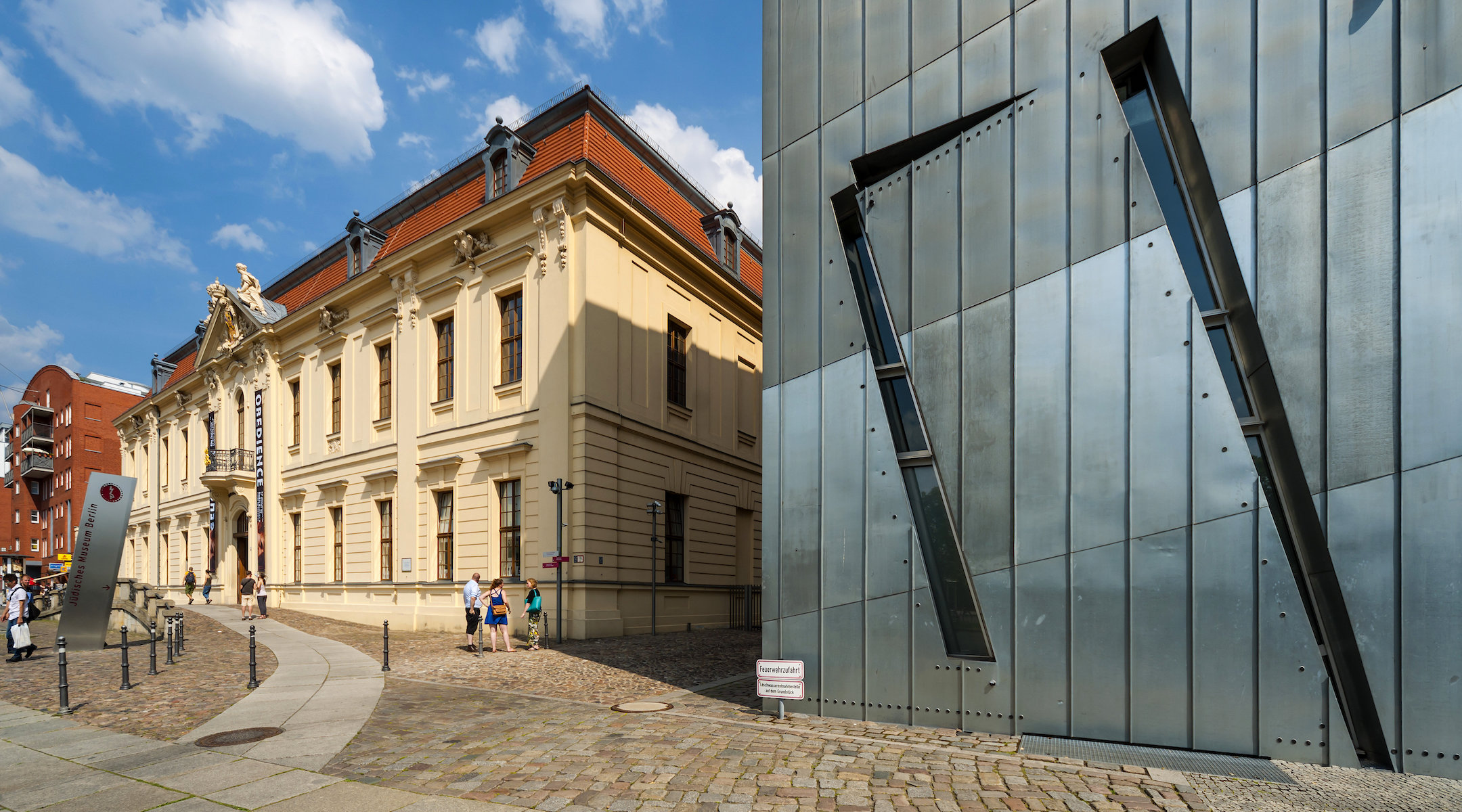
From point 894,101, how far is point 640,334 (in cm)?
1340

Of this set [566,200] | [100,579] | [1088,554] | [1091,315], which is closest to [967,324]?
→ [1091,315]

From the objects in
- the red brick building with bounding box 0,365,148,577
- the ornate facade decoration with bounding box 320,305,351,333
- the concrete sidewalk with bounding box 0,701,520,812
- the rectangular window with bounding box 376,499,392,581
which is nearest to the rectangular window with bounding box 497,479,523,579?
the rectangular window with bounding box 376,499,392,581

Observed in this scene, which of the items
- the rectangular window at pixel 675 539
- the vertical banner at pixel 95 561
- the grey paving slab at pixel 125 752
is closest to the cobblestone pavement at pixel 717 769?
the grey paving slab at pixel 125 752

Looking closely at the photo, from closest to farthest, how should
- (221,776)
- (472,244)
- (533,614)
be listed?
(221,776)
(533,614)
(472,244)

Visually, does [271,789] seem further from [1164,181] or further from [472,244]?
[472,244]

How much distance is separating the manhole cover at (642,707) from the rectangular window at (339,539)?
18.6 m

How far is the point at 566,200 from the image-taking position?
19.3m

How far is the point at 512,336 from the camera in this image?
2070 cm

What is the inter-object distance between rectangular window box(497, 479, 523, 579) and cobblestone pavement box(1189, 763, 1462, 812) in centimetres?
1652

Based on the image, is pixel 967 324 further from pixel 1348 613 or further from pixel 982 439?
pixel 1348 613

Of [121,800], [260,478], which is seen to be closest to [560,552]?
[121,800]

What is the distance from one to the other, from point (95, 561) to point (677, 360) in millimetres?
14345

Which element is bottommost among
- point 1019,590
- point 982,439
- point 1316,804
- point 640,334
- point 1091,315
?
point 1316,804

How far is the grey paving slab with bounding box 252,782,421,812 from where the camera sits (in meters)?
5.65
